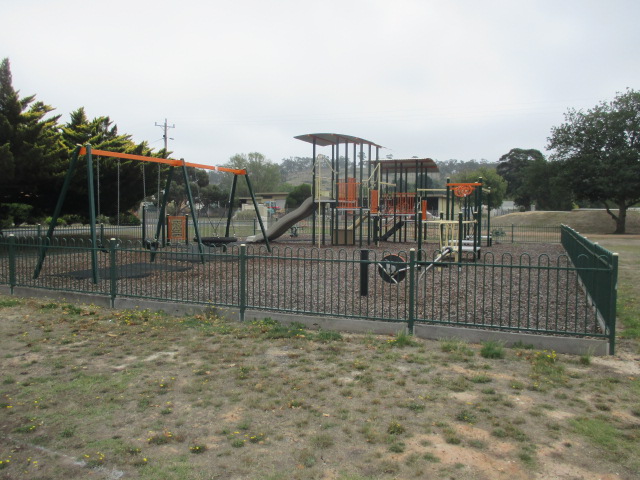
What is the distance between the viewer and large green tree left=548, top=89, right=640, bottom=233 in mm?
35406

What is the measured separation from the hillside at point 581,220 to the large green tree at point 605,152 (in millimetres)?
2512

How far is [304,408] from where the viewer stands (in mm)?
4633

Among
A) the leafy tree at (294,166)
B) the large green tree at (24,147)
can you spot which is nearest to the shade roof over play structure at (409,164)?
the large green tree at (24,147)

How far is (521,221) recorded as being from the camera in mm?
45562

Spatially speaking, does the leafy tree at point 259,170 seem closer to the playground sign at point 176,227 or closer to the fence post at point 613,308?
the playground sign at point 176,227

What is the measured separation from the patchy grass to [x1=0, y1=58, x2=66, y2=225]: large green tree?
13.4 metres

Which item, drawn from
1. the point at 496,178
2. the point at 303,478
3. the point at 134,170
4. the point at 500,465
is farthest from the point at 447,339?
the point at 496,178

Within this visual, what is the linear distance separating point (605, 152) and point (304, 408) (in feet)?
130

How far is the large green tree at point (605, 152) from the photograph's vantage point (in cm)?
3541

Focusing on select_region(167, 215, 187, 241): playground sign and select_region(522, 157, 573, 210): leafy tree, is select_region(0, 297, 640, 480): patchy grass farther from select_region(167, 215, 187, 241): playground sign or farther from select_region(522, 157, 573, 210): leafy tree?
select_region(522, 157, 573, 210): leafy tree

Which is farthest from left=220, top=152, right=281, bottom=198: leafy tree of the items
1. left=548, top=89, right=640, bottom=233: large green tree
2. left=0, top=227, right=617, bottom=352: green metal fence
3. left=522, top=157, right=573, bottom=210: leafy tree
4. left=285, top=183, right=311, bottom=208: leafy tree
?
left=0, top=227, right=617, bottom=352: green metal fence

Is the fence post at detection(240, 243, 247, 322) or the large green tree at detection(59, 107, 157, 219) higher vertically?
the large green tree at detection(59, 107, 157, 219)

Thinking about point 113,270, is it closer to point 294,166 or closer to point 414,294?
point 414,294

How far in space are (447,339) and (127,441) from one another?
434 cm
